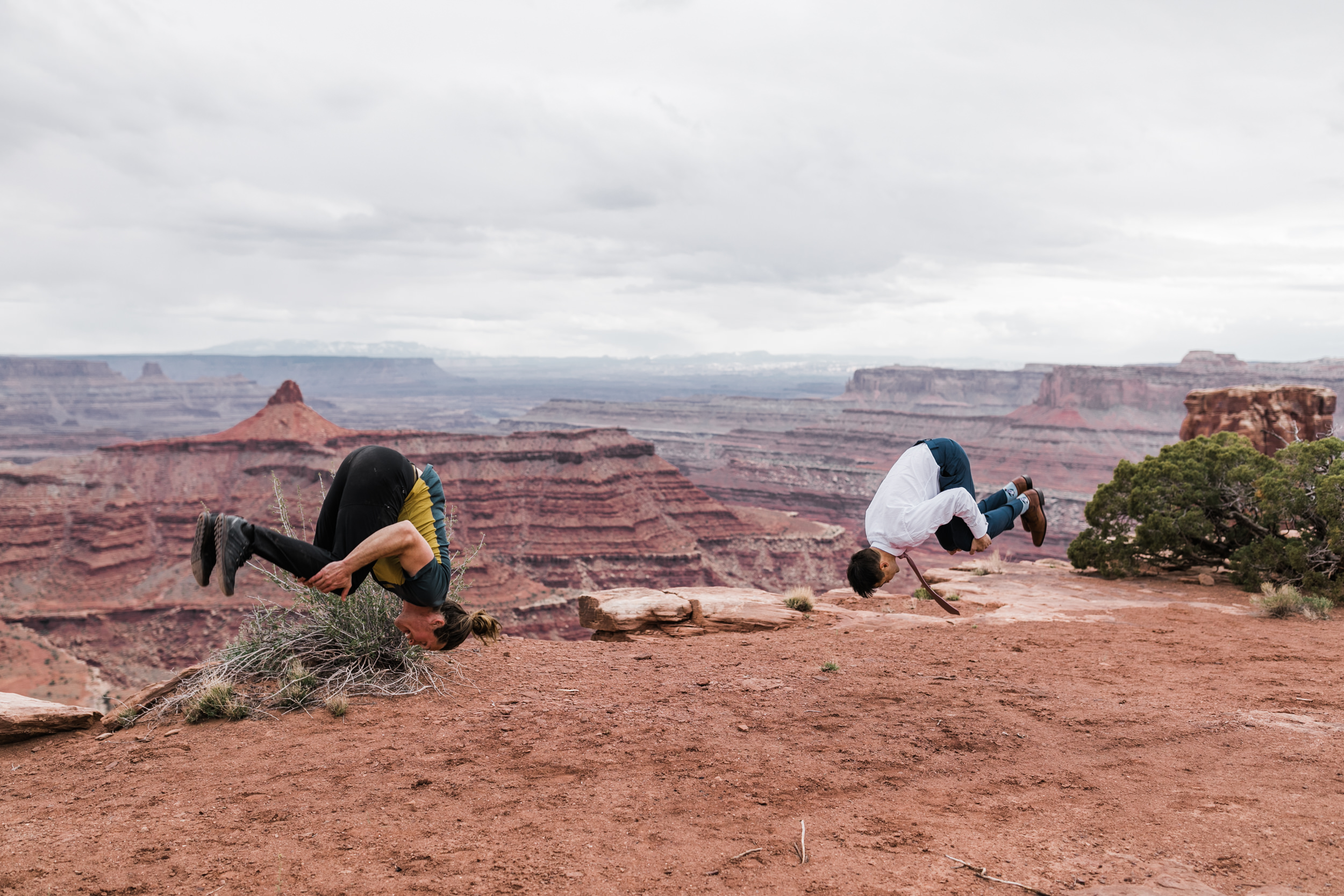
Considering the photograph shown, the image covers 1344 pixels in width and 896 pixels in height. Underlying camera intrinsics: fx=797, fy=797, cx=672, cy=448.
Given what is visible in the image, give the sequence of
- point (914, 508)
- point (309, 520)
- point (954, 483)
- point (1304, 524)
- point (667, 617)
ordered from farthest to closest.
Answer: point (309, 520) < point (1304, 524) < point (667, 617) < point (954, 483) < point (914, 508)

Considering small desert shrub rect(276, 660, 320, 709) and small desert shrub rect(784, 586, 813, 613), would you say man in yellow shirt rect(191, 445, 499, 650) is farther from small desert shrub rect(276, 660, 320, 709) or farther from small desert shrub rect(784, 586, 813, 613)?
small desert shrub rect(784, 586, 813, 613)

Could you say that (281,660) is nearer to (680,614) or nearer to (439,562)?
(439,562)

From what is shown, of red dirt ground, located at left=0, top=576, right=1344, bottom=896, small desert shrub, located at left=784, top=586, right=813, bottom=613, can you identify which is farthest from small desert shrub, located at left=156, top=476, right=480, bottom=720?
small desert shrub, located at left=784, top=586, right=813, bottom=613

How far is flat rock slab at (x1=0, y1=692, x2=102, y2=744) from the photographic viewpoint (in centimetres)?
611

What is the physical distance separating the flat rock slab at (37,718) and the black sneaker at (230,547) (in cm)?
245

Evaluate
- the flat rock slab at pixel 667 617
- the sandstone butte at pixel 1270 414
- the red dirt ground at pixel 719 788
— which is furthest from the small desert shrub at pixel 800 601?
the sandstone butte at pixel 1270 414

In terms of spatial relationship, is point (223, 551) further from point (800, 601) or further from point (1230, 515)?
point (1230, 515)

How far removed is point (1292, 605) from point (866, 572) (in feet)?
31.2

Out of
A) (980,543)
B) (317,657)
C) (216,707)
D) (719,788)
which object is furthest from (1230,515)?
(216,707)

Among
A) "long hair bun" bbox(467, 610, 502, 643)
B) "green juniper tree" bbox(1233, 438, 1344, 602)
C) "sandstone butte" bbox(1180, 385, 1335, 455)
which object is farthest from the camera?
"sandstone butte" bbox(1180, 385, 1335, 455)

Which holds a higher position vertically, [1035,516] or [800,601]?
[1035,516]

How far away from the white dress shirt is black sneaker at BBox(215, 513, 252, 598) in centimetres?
460

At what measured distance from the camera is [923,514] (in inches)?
252

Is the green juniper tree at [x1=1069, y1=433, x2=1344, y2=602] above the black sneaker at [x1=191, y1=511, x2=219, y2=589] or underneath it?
underneath
